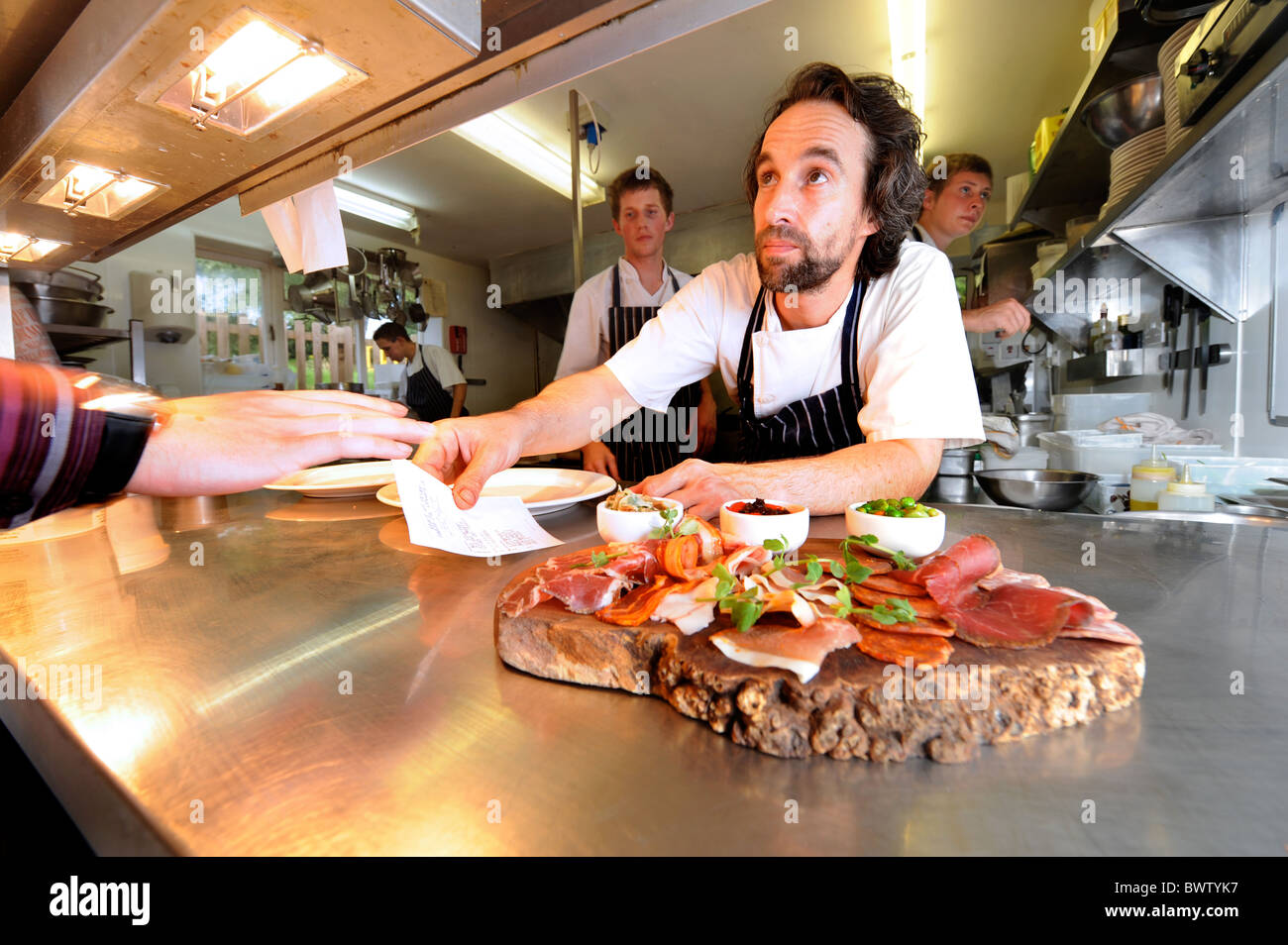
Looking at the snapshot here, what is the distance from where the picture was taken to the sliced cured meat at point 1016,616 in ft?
1.98

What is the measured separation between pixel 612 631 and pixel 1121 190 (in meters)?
2.48

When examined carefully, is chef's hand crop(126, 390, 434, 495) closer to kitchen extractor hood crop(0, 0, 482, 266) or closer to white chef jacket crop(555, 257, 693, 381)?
kitchen extractor hood crop(0, 0, 482, 266)

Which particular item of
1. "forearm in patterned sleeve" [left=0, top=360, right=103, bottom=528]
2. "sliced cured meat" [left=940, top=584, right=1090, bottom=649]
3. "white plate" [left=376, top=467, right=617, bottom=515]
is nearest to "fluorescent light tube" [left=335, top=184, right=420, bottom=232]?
"white plate" [left=376, top=467, right=617, bottom=515]

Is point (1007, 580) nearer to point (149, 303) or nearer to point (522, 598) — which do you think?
point (522, 598)

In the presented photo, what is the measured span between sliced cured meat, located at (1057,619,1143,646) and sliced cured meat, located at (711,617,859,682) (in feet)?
0.79

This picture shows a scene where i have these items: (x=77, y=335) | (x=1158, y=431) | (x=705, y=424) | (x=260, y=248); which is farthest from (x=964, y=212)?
(x=260, y=248)

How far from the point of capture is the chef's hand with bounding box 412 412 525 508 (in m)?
1.24

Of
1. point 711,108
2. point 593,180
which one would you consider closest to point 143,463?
point 711,108

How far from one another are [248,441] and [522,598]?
0.47m

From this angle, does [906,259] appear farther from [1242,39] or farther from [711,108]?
[711,108]

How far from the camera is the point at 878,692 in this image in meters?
0.51

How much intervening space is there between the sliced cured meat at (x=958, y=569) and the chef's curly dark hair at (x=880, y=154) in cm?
130

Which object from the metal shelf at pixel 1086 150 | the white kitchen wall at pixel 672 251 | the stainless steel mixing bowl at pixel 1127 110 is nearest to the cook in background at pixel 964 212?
the metal shelf at pixel 1086 150

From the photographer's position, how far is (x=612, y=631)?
0.64 meters
